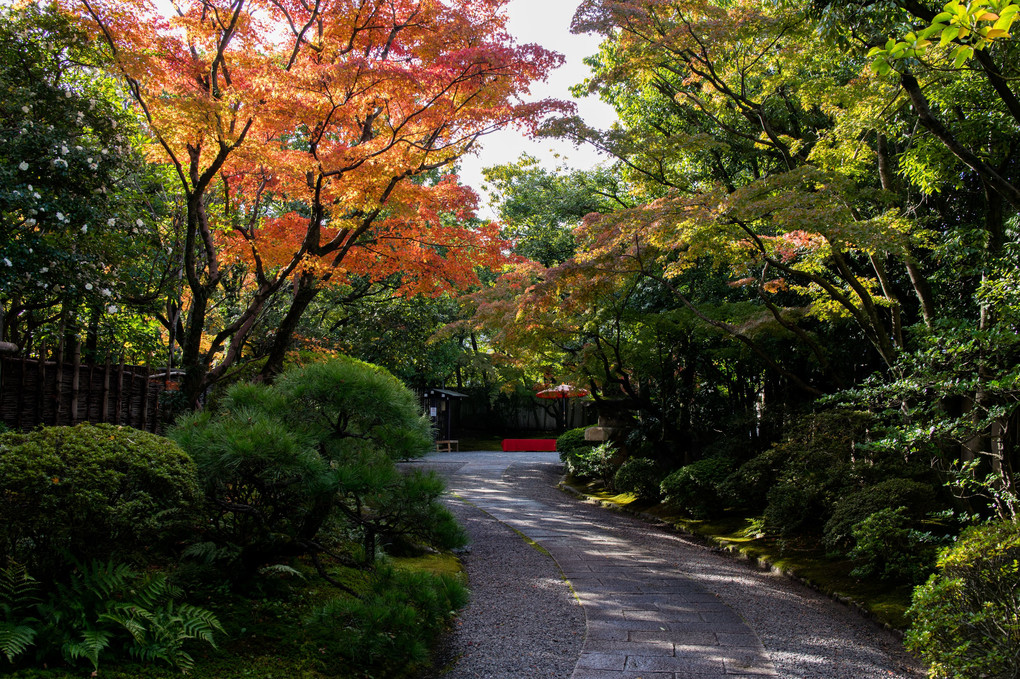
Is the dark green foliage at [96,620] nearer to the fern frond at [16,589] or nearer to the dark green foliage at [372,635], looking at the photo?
the fern frond at [16,589]

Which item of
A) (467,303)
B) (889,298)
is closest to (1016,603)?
(889,298)

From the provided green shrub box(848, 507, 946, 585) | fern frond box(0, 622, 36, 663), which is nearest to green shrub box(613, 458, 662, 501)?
green shrub box(848, 507, 946, 585)

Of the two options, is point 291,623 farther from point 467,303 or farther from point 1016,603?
point 467,303

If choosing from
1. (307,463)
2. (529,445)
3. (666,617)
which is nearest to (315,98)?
(307,463)

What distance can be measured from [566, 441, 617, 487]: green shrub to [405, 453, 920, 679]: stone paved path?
3.87 m

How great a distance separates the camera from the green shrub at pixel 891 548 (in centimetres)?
548

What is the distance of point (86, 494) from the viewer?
2979 mm

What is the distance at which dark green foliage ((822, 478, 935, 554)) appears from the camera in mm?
5934

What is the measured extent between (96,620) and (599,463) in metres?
11.2

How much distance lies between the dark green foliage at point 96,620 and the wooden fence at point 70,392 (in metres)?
2.76

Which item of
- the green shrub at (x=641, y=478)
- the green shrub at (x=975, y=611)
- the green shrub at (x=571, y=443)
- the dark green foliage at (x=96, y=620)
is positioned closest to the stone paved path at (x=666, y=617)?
the green shrub at (x=975, y=611)

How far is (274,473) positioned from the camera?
3.61 meters

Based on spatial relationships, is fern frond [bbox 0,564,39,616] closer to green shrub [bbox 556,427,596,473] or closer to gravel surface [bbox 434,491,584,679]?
gravel surface [bbox 434,491,584,679]

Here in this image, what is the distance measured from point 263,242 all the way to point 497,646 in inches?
249
